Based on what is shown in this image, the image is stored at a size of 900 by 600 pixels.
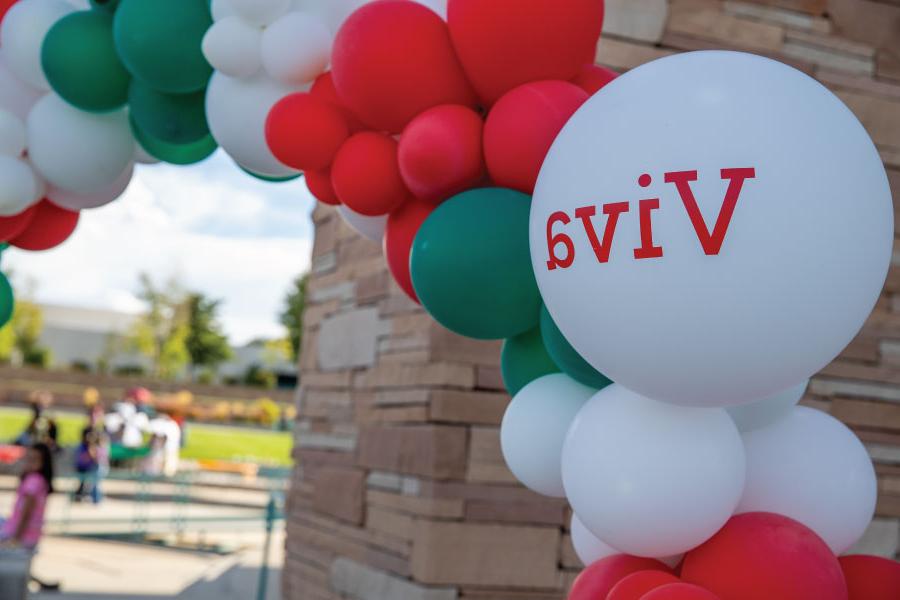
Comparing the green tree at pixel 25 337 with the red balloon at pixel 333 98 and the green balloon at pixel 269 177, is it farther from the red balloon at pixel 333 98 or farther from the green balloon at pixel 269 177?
the red balloon at pixel 333 98

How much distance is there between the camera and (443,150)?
1.89 metres

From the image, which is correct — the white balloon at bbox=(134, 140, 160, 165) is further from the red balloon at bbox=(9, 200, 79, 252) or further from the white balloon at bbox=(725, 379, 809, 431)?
the white balloon at bbox=(725, 379, 809, 431)

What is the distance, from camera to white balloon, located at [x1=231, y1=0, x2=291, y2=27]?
227cm

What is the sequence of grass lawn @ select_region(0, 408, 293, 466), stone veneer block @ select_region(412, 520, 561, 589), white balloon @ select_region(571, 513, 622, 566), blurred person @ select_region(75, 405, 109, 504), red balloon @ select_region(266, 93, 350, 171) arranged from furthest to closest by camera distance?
grass lawn @ select_region(0, 408, 293, 466)
blurred person @ select_region(75, 405, 109, 504)
stone veneer block @ select_region(412, 520, 561, 589)
red balloon @ select_region(266, 93, 350, 171)
white balloon @ select_region(571, 513, 622, 566)

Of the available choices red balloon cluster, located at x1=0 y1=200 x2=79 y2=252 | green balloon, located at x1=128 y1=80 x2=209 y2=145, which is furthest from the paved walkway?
green balloon, located at x1=128 y1=80 x2=209 y2=145

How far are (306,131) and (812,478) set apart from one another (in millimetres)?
1247

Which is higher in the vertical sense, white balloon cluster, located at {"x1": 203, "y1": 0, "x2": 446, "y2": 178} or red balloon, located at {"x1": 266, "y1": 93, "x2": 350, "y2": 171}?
white balloon cluster, located at {"x1": 203, "y1": 0, "x2": 446, "y2": 178}

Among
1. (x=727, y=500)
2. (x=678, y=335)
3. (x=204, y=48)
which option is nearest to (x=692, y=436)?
(x=727, y=500)

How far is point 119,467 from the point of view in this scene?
16.3m

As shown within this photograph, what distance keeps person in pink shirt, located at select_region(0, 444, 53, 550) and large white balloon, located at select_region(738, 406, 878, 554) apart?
5182 mm

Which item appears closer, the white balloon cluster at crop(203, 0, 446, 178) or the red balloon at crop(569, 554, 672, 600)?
the red balloon at crop(569, 554, 672, 600)

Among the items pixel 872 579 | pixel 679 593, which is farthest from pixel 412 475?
pixel 679 593

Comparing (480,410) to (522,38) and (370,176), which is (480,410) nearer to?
(370,176)

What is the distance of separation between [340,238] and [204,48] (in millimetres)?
2436
